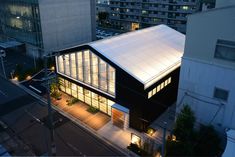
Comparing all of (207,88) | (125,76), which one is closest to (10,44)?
(125,76)

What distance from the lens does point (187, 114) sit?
75.0 ft

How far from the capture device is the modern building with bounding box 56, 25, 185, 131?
27.2 m

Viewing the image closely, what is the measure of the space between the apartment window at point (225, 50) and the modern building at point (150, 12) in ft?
150

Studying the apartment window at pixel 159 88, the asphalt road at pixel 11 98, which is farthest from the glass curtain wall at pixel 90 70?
the asphalt road at pixel 11 98

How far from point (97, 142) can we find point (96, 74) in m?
8.79

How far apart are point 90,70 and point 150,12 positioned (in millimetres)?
51252

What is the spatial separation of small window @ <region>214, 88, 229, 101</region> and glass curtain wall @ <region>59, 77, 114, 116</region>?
12.6 metres

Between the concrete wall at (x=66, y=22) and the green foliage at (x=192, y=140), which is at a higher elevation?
the concrete wall at (x=66, y=22)

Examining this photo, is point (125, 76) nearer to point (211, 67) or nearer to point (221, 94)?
point (211, 67)

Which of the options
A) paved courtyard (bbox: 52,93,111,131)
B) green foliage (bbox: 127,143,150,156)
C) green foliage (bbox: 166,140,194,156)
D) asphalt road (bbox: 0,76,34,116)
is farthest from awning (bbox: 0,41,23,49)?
green foliage (bbox: 166,140,194,156)

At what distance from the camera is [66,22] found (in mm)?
52438

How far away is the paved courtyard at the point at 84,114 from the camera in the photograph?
2983 centimetres

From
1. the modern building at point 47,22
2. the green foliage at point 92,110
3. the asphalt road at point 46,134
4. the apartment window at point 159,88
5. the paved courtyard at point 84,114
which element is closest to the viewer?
the asphalt road at point 46,134

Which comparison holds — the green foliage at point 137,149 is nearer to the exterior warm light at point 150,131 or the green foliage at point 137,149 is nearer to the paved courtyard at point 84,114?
the exterior warm light at point 150,131
